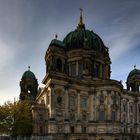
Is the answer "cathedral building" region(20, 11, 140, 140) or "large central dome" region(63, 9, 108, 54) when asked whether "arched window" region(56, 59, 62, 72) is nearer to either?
"cathedral building" region(20, 11, 140, 140)

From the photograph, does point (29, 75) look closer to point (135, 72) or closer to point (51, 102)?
point (51, 102)

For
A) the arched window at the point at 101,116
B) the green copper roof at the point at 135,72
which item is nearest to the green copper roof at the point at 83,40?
the green copper roof at the point at 135,72

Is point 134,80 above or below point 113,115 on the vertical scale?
above

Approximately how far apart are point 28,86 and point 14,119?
981 inches

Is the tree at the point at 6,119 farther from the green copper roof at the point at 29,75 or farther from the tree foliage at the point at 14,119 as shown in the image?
the green copper roof at the point at 29,75

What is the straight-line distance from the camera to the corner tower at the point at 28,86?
79.6 metres

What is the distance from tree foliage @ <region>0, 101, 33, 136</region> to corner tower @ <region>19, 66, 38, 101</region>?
2207cm

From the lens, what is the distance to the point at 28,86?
80.3 metres

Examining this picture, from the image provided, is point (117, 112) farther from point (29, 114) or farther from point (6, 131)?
point (6, 131)

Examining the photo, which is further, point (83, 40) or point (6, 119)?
point (83, 40)

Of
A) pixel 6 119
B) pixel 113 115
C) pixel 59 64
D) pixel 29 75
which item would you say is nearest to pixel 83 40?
pixel 59 64

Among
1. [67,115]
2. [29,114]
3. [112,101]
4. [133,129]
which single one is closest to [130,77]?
[133,129]

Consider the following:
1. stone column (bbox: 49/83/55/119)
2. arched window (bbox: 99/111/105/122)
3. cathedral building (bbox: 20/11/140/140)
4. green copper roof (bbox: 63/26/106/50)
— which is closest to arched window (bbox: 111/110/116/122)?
cathedral building (bbox: 20/11/140/140)

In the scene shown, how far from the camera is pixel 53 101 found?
192 feet
